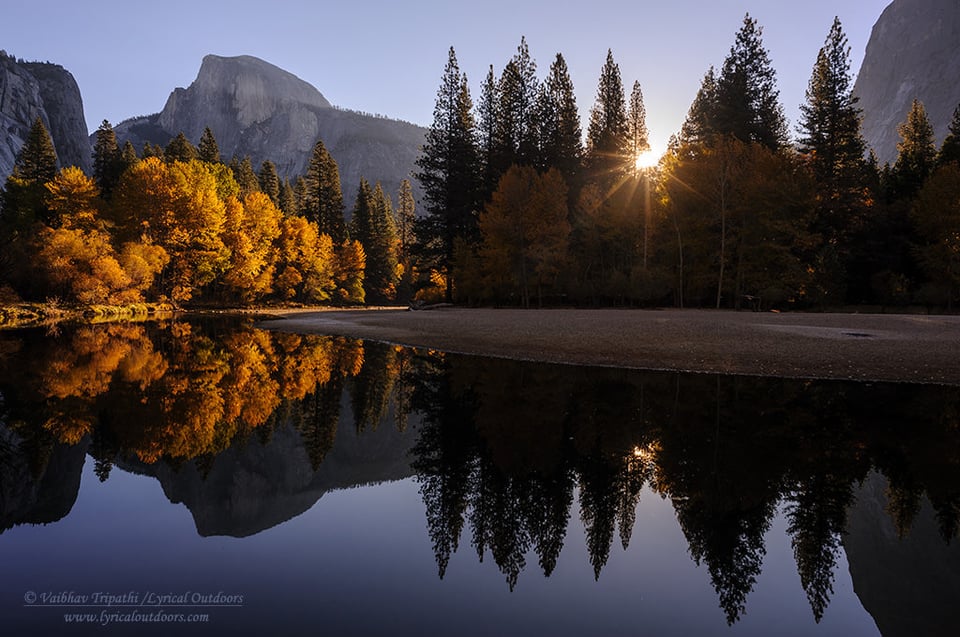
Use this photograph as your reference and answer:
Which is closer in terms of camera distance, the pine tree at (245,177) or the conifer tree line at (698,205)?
the conifer tree line at (698,205)

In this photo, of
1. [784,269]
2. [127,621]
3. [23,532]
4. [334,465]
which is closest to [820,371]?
[334,465]

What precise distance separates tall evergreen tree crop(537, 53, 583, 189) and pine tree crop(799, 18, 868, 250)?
21.6 meters

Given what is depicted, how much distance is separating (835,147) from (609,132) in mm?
20915

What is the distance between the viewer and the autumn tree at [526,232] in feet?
137

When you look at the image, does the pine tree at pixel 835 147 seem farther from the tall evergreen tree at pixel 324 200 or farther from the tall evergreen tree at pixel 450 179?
the tall evergreen tree at pixel 324 200

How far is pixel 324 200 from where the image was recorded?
81.3m

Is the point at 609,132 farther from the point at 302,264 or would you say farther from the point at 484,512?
the point at 484,512

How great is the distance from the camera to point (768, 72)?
47.8m

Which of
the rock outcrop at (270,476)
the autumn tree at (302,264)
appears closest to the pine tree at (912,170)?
the rock outcrop at (270,476)

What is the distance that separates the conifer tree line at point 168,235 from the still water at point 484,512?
35.8m

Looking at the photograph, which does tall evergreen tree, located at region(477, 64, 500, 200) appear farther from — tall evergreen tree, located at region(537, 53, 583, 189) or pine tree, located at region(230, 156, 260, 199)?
pine tree, located at region(230, 156, 260, 199)

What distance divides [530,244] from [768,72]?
30.1 metres

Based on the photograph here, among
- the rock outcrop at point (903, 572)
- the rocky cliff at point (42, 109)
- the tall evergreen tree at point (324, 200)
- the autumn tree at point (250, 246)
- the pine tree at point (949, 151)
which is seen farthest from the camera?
the rocky cliff at point (42, 109)

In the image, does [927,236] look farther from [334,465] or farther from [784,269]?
[334,465]
